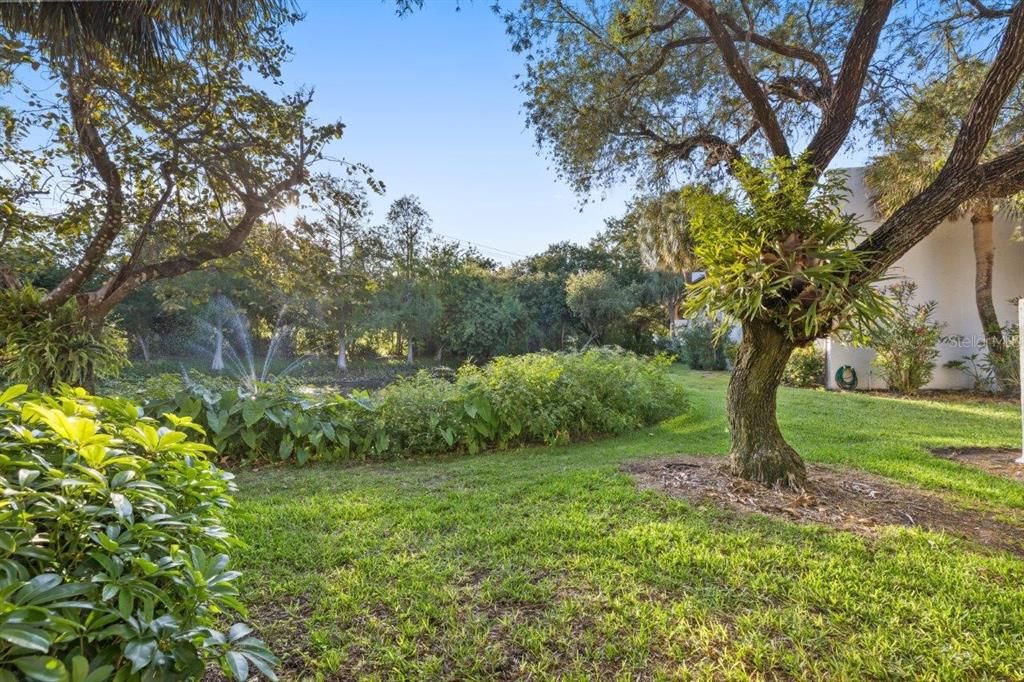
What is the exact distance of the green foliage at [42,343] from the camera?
14.3 ft

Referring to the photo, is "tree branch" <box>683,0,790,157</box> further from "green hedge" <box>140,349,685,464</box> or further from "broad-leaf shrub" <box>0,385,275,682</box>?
"broad-leaf shrub" <box>0,385,275,682</box>

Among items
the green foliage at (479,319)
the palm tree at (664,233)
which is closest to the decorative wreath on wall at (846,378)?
the palm tree at (664,233)

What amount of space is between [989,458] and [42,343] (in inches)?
349

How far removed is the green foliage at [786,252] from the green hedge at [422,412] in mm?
2622

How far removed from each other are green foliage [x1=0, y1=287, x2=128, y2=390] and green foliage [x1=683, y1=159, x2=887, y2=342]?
5692 millimetres

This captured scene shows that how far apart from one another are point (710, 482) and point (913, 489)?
140 centimetres

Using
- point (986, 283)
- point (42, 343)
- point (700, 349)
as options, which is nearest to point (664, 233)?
point (986, 283)

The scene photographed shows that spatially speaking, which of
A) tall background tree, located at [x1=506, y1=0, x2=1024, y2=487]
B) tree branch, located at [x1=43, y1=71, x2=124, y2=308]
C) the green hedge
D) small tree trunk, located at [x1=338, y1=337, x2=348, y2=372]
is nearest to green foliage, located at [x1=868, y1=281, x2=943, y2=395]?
tall background tree, located at [x1=506, y1=0, x2=1024, y2=487]

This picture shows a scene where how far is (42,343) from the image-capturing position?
440 cm

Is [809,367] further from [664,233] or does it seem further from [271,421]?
[271,421]

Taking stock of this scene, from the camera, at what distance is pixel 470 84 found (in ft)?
17.0

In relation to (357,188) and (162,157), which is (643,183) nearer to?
(357,188)

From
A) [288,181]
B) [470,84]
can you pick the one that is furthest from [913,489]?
[288,181]

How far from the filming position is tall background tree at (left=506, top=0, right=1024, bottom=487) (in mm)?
2908
